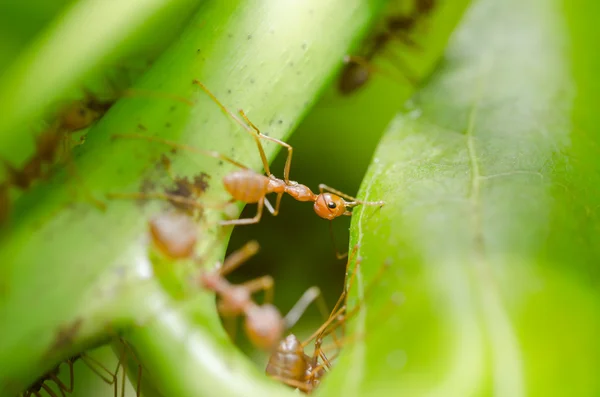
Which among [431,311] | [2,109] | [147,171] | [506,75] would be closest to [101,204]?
[147,171]

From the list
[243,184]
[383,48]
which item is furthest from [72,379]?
[383,48]

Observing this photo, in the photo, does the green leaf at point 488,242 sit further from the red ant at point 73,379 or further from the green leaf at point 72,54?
the red ant at point 73,379

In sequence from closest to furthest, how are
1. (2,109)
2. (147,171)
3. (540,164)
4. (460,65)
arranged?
(2,109)
(147,171)
(540,164)
(460,65)

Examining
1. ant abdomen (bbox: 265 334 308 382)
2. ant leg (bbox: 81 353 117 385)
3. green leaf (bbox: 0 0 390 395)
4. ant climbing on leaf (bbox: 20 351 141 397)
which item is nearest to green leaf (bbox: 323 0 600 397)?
green leaf (bbox: 0 0 390 395)

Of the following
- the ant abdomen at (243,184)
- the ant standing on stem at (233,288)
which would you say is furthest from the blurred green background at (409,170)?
the ant standing on stem at (233,288)

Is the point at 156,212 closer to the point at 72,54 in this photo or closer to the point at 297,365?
the point at 72,54

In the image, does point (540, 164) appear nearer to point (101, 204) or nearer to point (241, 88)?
point (241, 88)
